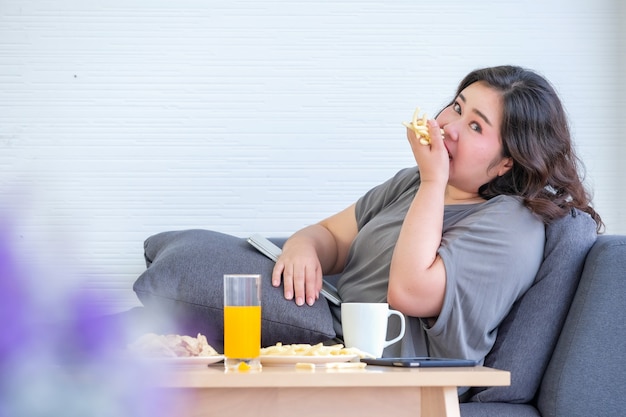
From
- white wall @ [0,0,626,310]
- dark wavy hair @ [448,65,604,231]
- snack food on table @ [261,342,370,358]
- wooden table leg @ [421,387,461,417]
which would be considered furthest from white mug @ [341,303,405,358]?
white wall @ [0,0,626,310]

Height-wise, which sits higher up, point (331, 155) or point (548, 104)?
point (548, 104)

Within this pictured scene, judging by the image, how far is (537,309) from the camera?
1.61 meters

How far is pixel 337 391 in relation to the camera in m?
0.95

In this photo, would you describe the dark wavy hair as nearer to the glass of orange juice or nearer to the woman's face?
the woman's face

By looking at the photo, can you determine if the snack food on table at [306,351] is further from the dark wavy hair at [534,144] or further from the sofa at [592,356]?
the dark wavy hair at [534,144]

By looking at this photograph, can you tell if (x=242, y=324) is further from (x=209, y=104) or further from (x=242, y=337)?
(x=209, y=104)

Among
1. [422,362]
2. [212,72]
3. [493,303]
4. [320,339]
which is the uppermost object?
[212,72]

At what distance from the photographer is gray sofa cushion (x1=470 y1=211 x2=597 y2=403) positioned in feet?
5.19

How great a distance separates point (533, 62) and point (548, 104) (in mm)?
1087

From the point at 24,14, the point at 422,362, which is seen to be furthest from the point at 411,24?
the point at 422,362

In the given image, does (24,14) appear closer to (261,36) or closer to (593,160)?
(261,36)

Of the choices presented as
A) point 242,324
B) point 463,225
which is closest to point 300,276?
point 463,225

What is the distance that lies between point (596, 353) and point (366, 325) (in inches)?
17.6

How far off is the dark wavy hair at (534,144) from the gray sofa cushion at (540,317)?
13cm
